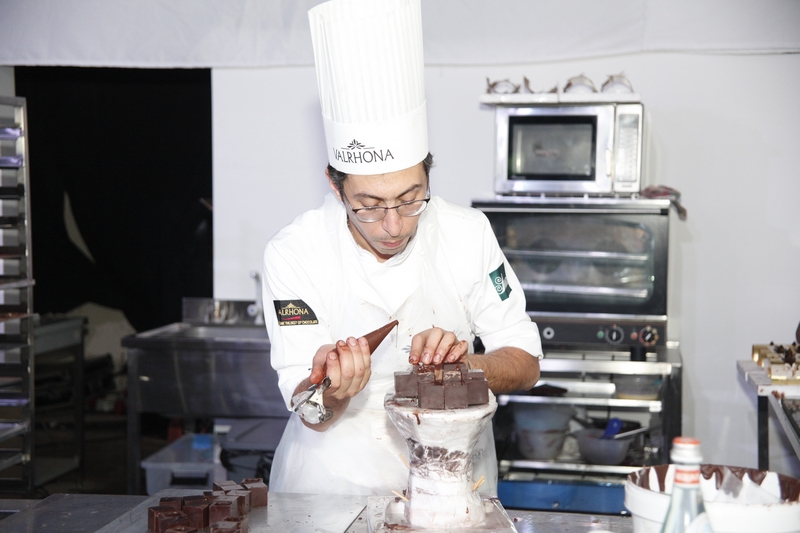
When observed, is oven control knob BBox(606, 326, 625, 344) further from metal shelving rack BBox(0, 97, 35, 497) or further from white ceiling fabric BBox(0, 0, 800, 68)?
metal shelving rack BBox(0, 97, 35, 497)

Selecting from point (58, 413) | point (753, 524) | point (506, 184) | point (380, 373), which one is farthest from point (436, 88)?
point (58, 413)

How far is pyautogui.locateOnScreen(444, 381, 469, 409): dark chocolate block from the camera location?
146 centimetres

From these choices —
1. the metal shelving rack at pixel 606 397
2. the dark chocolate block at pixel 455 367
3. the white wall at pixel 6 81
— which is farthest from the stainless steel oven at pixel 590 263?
the white wall at pixel 6 81

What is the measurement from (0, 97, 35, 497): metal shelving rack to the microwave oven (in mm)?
2333

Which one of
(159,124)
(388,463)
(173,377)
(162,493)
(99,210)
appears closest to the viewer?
(162,493)

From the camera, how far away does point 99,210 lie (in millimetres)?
6176

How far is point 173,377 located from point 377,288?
2.03 m

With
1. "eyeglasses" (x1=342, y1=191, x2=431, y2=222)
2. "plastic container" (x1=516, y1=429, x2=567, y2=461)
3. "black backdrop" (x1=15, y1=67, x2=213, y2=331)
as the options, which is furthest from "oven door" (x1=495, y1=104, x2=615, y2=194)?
"black backdrop" (x1=15, y1=67, x2=213, y2=331)

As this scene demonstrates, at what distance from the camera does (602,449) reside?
11.1 feet

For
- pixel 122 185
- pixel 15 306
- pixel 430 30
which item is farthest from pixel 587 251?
pixel 122 185

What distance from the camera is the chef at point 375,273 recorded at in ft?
6.20

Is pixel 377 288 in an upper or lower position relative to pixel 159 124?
lower

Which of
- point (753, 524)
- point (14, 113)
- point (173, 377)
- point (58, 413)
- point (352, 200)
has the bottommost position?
point (58, 413)

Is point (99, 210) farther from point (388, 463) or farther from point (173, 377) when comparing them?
point (388, 463)
